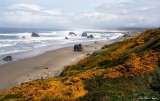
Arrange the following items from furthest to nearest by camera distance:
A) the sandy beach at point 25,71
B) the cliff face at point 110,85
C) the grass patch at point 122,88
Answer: the sandy beach at point 25,71 < the cliff face at point 110,85 < the grass patch at point 122,88

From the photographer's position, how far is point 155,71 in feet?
57.8

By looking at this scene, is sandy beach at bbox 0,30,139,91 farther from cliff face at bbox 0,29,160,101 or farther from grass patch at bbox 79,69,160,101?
grass patch at bbox 79,69,160,101

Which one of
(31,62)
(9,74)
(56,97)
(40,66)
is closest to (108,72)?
(56,97)

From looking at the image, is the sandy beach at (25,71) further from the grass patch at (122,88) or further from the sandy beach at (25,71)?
the grass patch at (122,88)

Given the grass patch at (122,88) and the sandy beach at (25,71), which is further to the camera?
the sandy beach at (25,71)

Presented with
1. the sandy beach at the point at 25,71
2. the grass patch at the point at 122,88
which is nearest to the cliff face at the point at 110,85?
the grass patch at the point at 122,88

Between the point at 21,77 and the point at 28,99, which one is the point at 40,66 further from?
the point at 28,99

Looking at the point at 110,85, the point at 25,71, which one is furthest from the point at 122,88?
the point at 25,71

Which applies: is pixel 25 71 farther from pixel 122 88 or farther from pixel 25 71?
pixel 122 88

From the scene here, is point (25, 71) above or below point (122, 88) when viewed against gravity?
below

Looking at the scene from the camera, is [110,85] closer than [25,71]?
Yes

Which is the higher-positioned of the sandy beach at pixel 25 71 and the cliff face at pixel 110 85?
the cliff face at pixel 110 85

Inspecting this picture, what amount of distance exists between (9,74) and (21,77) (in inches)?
135

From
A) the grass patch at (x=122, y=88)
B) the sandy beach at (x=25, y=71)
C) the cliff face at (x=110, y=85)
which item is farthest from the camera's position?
the sandy beach at (x=25, y=71)
